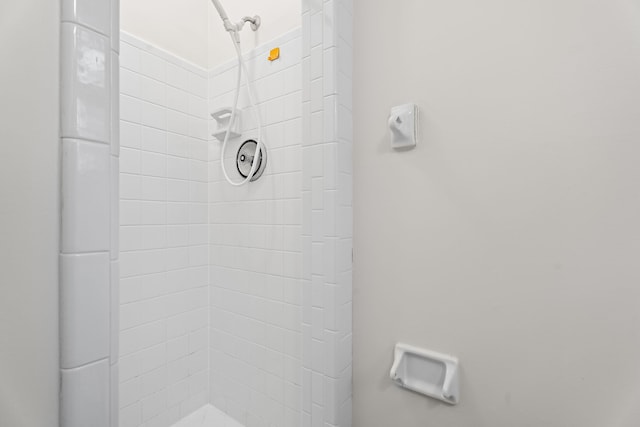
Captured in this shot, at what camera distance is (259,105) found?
4.25 ft

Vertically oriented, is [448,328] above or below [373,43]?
below

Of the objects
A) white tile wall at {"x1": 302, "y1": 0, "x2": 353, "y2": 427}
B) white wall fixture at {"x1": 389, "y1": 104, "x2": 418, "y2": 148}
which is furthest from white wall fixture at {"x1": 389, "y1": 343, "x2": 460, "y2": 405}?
white wall fixture at {"x1": 389, "y1": 104, "x2": 418, "y2": 148}

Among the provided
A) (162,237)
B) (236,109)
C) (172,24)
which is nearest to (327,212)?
(236,109)

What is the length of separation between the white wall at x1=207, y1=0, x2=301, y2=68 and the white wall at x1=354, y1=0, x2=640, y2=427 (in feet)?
1.34

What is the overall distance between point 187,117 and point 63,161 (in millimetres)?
1189

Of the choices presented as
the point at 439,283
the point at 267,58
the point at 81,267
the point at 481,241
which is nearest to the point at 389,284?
the point at 439,283

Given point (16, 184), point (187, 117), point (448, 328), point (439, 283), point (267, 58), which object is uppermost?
point (267, 58)

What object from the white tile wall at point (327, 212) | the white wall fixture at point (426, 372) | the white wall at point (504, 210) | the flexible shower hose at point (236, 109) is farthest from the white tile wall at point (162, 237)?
the white wall fixture at point (426, 372)

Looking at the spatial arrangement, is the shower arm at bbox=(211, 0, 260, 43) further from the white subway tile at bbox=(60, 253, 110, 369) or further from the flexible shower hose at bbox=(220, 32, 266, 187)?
the white subway tile at bbox=(60, 253, 110, 369)

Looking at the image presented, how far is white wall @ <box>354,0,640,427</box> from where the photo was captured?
593mm

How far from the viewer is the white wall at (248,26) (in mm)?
1212

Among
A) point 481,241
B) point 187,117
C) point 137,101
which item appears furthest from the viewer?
point 187,117

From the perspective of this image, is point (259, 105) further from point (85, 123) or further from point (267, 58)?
point (85, 123)

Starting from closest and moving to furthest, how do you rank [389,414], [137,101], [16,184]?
[16,184], [389,414], [137,101]
